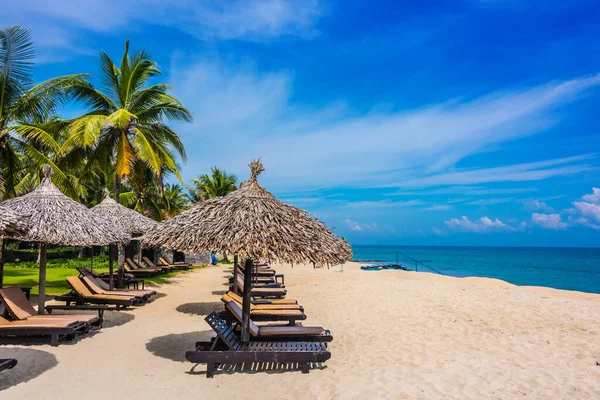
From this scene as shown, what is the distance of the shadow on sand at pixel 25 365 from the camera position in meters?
5.33

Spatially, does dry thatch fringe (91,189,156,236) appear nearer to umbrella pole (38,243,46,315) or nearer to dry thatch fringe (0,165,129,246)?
dry thatch fringe (0,165,129,246)

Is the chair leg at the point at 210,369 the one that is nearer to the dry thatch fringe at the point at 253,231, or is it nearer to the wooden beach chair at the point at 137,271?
the dry thatch fringe at the point at 253,231

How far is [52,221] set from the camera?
8391 millimetres

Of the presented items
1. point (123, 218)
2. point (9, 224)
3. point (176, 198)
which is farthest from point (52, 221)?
point (176, 198)

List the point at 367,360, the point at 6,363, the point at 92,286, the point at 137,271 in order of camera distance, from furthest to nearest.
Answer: the point at 137,271 → the point at 92,286 → the point at 367,360 → the point at 6,363

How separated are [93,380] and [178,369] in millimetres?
1074

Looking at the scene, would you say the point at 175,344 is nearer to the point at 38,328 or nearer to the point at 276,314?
the point at 276,314

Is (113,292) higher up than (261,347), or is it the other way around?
(113,292)

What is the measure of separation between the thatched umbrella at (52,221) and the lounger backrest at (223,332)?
13.6 ft

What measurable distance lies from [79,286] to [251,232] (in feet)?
20.5

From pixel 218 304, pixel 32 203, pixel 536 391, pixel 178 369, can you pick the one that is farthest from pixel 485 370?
pixel 32 203

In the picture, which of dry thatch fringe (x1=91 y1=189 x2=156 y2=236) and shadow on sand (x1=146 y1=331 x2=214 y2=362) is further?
dry thatch fringe (x1=91 y1=189 x2=156 y2=236)

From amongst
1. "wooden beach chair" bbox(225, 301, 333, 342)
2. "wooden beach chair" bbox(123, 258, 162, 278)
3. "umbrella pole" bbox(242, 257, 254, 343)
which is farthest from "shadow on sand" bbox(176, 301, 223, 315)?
"wooden beach chair" bbox(123, 258, 162, 278)

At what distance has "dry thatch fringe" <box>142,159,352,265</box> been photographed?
6.04m
